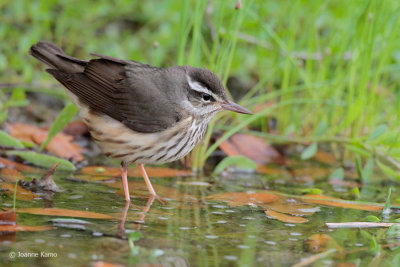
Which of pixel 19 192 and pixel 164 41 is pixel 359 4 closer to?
pixel 164 41

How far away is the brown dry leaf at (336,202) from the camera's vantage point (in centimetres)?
509

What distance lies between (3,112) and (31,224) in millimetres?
2887

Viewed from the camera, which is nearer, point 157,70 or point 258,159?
point 157,70

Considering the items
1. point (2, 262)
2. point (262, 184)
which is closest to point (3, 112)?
point (262, 184)

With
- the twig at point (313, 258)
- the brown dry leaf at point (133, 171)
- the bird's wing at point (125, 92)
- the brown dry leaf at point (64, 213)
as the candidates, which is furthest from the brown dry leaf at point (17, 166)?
the twig at point (313, 258)

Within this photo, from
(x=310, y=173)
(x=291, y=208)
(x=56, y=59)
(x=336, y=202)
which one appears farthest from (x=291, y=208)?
(x=56, y=59)

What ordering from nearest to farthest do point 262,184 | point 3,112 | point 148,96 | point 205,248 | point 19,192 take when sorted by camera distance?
point 205,248
point 19,192
point 148,96
point 262,184
point 3,112

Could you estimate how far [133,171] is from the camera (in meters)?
6.20

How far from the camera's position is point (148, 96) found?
17.5ft

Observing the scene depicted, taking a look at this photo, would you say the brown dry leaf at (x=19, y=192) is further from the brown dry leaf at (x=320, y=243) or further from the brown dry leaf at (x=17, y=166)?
the brown dry leaf at (x=320, y=243)

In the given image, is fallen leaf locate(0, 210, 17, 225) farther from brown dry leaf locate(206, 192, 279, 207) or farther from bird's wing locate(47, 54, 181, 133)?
brown dry leaf locate(206, 192, 279, 207)

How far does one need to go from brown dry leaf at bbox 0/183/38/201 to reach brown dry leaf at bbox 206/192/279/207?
1446 mm

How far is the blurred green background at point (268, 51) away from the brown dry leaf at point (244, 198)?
3.33ft

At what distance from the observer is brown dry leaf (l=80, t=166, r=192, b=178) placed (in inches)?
228
